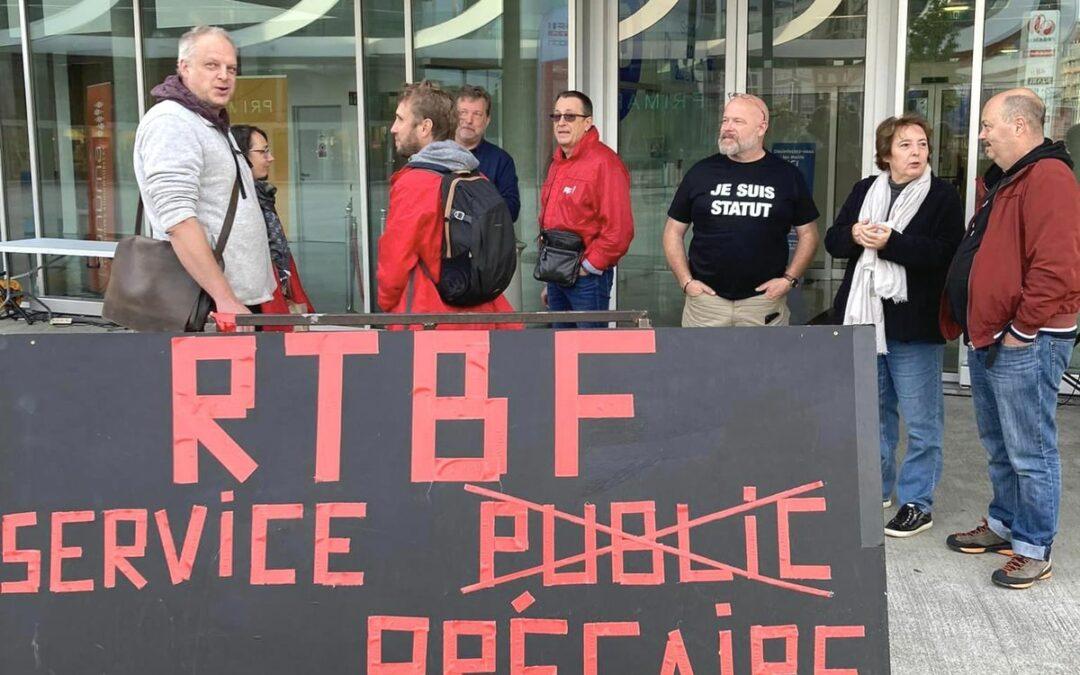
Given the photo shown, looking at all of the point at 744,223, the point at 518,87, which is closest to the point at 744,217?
the point at 744,223

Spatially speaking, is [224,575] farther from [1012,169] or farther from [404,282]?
[1012,169]

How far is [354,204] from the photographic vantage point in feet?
29.1

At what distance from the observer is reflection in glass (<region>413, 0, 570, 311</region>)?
8.12m

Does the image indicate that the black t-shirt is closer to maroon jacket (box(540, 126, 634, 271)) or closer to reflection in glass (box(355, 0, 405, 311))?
maroon jacket (box(540, 126, 634, 271))

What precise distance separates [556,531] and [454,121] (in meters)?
1.75

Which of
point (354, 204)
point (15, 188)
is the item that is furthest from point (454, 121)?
point (15, 188)

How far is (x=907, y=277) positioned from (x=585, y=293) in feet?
5.68

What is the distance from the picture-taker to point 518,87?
8.25m

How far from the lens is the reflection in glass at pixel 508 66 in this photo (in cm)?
812

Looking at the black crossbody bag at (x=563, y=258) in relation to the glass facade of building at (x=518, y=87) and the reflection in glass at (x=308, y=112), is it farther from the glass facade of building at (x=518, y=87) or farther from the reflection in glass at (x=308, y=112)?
the reflection in glass at (x=308, y=112)

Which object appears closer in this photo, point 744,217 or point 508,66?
point 744,217

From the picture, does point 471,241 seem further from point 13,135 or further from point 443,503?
point 13,135

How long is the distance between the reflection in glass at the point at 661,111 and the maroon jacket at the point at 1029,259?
405cm

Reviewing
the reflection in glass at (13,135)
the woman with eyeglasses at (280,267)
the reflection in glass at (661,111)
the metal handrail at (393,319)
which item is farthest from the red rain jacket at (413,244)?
the reflection in glass at (13,135)
